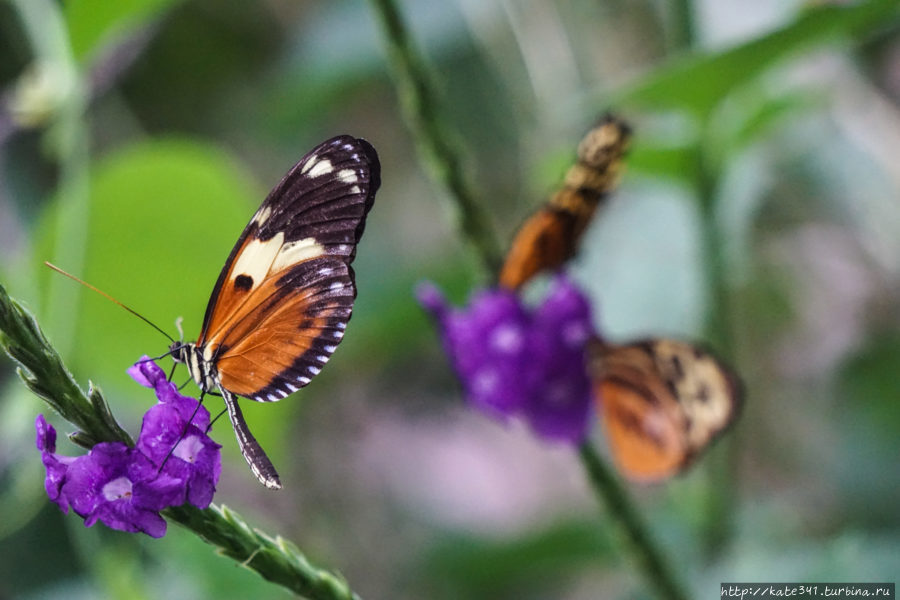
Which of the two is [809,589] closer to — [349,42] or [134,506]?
[134,506]

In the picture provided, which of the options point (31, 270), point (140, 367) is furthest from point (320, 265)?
point (31, 270)

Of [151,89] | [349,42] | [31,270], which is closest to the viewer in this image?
[31,270]

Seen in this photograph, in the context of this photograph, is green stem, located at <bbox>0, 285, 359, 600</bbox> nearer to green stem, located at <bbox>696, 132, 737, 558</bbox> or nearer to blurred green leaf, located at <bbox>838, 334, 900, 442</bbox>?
green stem, located at <bbox>696, 132, 737, 558</bbox>

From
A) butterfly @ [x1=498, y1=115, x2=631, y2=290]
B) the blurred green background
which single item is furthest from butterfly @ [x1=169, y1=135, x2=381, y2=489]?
butterfly @ [x1=498, y1=115, x2=631, y2=290]

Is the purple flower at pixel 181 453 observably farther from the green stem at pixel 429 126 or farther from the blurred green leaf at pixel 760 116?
the blurred green leaf at pixel 760 116

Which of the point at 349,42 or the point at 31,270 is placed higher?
the point at 349,42

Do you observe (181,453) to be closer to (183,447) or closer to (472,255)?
(183,447)

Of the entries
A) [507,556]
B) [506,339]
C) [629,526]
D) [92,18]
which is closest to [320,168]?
[506,339]
